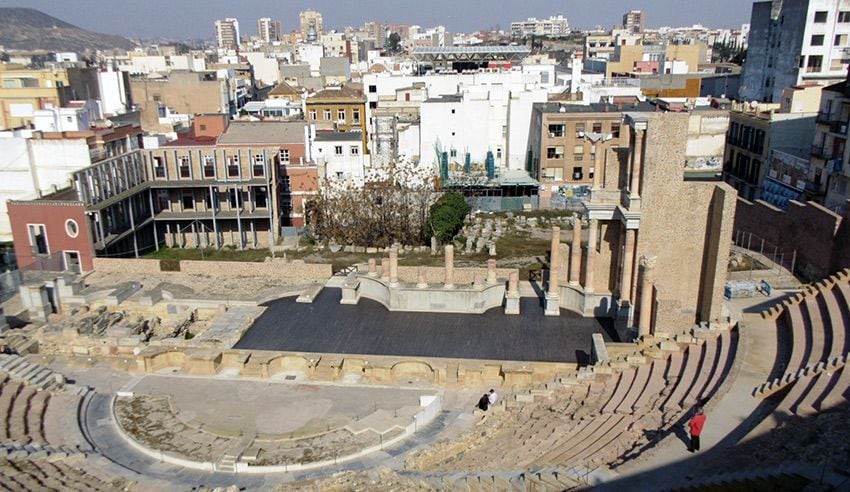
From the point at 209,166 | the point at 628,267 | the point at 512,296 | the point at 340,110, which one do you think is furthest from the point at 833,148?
the point at 340,110

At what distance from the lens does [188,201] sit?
5266 centimetres

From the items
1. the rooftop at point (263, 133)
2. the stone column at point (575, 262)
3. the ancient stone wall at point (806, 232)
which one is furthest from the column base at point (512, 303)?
the rooftop at point (263, 133)

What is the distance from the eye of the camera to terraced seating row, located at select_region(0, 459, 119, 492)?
19.2m

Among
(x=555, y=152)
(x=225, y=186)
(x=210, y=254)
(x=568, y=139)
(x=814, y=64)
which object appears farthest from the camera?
(x=814, y=64)

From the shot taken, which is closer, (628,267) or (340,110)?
(628,267)

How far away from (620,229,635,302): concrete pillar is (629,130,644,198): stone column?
1808 mm

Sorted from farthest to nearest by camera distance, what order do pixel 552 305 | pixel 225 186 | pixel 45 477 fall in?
pixel 225 186 → pixel 552 305 → pixel 45 477

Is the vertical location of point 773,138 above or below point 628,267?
above

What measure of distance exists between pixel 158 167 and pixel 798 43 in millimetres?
61804

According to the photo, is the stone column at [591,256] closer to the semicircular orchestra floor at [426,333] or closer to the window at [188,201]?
the semicircular orchestra floor at [426,333]

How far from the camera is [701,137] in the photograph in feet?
210

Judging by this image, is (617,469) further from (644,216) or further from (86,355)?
(86,355)

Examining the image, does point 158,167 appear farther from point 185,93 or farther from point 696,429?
point 696,429

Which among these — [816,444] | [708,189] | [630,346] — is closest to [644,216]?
[708,189]
